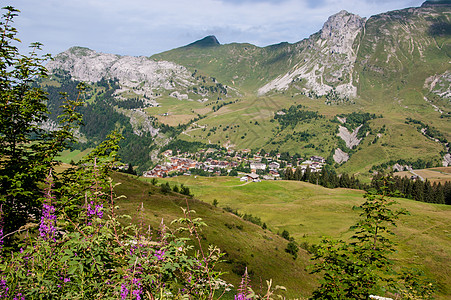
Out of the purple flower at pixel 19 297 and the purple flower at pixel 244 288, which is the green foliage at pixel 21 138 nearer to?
the purple flower at pixel 19 297

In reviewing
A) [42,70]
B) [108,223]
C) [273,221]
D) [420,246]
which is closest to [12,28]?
[42,70]

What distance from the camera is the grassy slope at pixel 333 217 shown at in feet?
153

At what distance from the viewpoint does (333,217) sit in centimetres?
8362

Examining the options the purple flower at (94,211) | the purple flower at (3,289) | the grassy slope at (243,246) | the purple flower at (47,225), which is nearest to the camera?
the purple flower at (3,289)

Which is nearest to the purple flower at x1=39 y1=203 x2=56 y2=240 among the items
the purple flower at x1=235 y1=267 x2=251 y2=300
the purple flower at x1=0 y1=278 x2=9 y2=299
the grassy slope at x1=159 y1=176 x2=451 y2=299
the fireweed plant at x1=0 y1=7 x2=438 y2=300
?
the fireweed plant at x1=0 y1=7 x2=438 y2=300

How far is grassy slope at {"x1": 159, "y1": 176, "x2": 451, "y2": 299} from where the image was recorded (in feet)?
153

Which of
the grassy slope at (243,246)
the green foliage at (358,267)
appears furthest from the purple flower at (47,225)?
the grassy slope at (243,246)

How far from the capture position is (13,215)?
9266 mm

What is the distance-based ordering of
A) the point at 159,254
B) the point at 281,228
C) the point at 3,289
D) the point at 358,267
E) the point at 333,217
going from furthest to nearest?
the point at 333,217 < the point at 281,228 < the point at 358,267 < the point at 159,254 < the point at 3,289

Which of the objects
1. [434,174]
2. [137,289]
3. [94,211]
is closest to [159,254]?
[137,289]

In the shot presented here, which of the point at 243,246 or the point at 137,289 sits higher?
the point at 137,289

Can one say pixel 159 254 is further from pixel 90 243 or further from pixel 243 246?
pixel 243 246

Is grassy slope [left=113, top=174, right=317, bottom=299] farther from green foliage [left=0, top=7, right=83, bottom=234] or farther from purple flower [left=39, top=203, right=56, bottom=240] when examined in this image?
purple flower [left=39, top=203, right=56, bottom=240]

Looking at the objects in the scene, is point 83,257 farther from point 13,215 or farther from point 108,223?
point 13,215
